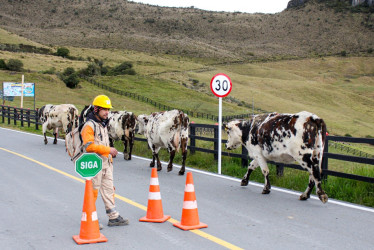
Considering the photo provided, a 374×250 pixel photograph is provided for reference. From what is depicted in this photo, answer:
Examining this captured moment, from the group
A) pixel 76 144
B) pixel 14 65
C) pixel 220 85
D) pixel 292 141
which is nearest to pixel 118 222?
pixel 76 144

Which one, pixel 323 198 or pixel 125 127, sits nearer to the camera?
pixel 323 198

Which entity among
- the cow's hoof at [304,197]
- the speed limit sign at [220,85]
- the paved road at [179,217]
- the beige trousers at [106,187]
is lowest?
the paved road at [179,217]

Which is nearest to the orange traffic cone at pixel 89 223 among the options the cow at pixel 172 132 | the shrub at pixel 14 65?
the cow at pixel 172 132

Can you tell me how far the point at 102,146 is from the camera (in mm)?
6727

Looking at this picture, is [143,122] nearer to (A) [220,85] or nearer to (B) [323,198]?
(A) [220,85]

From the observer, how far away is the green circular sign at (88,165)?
20.7 ft

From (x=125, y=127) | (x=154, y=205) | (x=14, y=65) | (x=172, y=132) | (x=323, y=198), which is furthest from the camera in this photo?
(x=14, y=65)

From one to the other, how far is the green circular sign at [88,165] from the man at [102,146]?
267mm

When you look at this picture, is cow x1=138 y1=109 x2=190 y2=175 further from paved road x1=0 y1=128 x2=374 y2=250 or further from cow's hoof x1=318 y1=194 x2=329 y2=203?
cow's hoof x1=318 y1=194 x2=329 y2=203

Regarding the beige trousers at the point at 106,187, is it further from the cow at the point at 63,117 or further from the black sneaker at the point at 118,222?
the cow at the point at 63,117

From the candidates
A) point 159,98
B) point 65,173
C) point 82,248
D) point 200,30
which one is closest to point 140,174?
point 65,173

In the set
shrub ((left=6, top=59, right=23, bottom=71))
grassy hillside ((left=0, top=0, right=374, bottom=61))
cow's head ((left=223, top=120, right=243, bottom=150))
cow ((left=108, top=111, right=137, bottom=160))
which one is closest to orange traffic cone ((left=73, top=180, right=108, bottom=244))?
cow's head ((left=223, top=120, right=243, bottom=150))

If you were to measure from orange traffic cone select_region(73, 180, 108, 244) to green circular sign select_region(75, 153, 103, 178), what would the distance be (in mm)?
128

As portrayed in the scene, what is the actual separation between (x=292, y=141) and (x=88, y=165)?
4.24 metres
